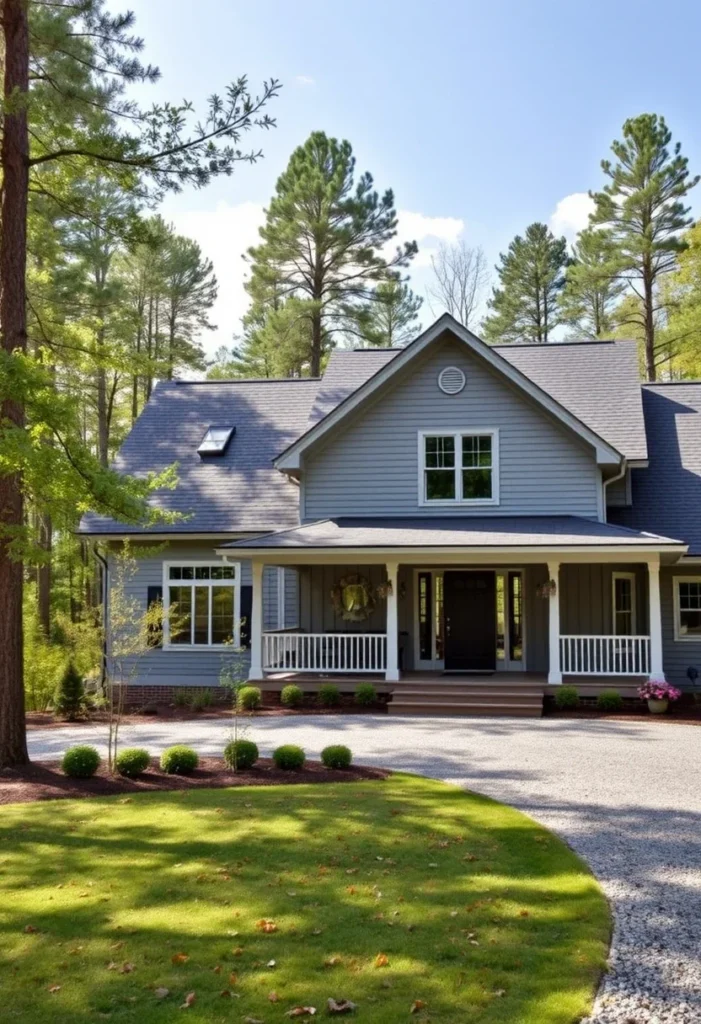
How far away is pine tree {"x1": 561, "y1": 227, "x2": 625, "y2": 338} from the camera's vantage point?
34.8 m

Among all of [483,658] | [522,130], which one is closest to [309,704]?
[483,658]

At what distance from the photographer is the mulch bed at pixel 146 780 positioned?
9.84 metres

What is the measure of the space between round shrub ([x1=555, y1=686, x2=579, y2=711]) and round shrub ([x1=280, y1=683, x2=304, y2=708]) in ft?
14.8

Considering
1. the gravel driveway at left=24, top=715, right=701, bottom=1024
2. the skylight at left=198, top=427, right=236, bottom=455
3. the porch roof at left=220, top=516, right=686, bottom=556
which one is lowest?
the gravel driveway at left=24, top=715, right=701, bottom=1024

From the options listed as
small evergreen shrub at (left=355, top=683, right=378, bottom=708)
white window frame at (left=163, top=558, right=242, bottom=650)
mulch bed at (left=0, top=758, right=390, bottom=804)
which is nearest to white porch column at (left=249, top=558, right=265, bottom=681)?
white window frame at (left=163, top=558, right=242, bottom=650)

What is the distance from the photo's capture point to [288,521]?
19.9 metres

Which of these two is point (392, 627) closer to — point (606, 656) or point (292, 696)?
point (292, 696)

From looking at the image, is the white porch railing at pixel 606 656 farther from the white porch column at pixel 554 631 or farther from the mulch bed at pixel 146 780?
the mulch bed at pixel 146 780

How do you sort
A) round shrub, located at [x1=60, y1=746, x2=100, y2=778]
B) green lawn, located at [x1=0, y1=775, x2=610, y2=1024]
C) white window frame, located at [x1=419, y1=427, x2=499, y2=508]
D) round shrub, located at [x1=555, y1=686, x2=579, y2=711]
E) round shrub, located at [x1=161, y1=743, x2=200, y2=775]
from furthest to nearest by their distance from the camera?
white window frame, located at [x1=419, y1=427, x2=499, y2=508] < round shrub, located at [x1=555, y1=686, x2=579, y2=711] < round shrub, located at [x1=161, y1=743, x2=200, y2=775] < round shrub, located at [x1=60, y1=746, x2=100, y2=778] < green lawn, located at [x1=0, y1=775, x2=610, y2=1024]

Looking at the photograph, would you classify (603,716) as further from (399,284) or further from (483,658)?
(399,284)

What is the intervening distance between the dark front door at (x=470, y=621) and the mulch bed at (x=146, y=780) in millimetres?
8170

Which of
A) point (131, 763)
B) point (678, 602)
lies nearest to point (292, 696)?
point (131, 763)

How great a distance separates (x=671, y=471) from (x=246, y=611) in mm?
9458

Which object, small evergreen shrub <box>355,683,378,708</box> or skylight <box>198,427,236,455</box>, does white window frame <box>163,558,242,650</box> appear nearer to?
skylight <box>198,427,236,455</box>
